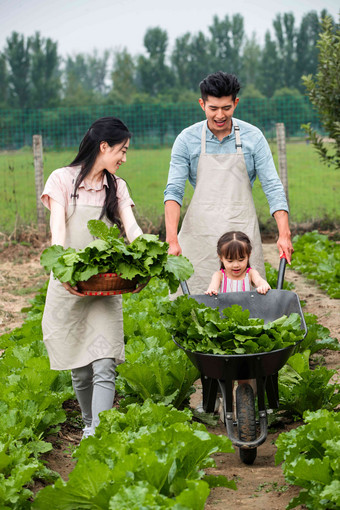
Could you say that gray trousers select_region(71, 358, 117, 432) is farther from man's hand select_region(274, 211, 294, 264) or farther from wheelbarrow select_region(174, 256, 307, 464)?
man's hand select_region(274, 211, 294, 264)

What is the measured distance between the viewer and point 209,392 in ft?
13.0

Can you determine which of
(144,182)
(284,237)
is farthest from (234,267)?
(144,182)

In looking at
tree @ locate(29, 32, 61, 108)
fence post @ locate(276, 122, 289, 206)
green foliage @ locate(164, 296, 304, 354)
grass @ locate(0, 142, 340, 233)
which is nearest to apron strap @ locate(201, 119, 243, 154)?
green foliage @ locate(164, 296, 304, 354)

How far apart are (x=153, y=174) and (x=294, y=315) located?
13.4m

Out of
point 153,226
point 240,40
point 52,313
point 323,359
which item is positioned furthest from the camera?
point 240,40

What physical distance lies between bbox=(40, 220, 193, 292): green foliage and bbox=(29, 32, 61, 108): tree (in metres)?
48.3

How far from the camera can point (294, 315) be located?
364cm

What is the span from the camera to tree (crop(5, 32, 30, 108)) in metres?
54.7

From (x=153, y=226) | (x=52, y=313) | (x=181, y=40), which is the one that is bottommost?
(x=153, y=226)

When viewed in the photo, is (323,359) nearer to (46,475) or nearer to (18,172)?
(46,475)

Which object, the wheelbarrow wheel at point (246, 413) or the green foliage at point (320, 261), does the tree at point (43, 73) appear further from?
the wheelbarrow wheel at point (246, 413)

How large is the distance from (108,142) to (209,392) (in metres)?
1.56

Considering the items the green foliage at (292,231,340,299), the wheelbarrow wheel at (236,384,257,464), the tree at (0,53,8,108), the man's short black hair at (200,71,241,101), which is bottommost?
the green foliage at (292,231,340,299)

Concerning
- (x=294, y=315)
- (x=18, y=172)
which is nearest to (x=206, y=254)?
(x=294, y=315)
